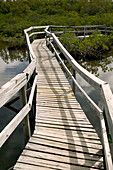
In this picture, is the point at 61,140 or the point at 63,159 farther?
the point at 61,140

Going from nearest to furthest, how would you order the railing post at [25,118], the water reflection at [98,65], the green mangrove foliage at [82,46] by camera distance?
1. the railing post at [25,118]
2. the water reflection at [98,65]
3. the green mangrove foliage at [82,46]

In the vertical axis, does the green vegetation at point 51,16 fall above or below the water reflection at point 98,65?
above

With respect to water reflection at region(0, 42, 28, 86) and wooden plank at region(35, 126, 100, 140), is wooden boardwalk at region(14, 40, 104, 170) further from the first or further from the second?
water reflection at region(0, 42, 28, 86)

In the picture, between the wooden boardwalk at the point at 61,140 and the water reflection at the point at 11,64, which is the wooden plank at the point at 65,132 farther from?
the water reflection at the point at 11,64

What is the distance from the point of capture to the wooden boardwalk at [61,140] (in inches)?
97.7

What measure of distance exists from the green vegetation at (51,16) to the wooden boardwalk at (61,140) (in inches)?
524

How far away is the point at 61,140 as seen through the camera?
292 cm

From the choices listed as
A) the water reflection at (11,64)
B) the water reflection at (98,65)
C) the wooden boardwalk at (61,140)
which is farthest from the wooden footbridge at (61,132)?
the water reflection at (98,65)

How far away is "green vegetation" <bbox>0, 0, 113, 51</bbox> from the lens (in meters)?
19.9

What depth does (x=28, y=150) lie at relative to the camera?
274 centimetres

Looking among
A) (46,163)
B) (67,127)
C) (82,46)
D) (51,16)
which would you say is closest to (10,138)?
(67,127)

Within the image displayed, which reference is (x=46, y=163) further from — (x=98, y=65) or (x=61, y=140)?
(x=98, y=65)

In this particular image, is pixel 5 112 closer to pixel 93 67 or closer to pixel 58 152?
pixel 58 152

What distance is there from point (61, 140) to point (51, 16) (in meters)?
28.2
